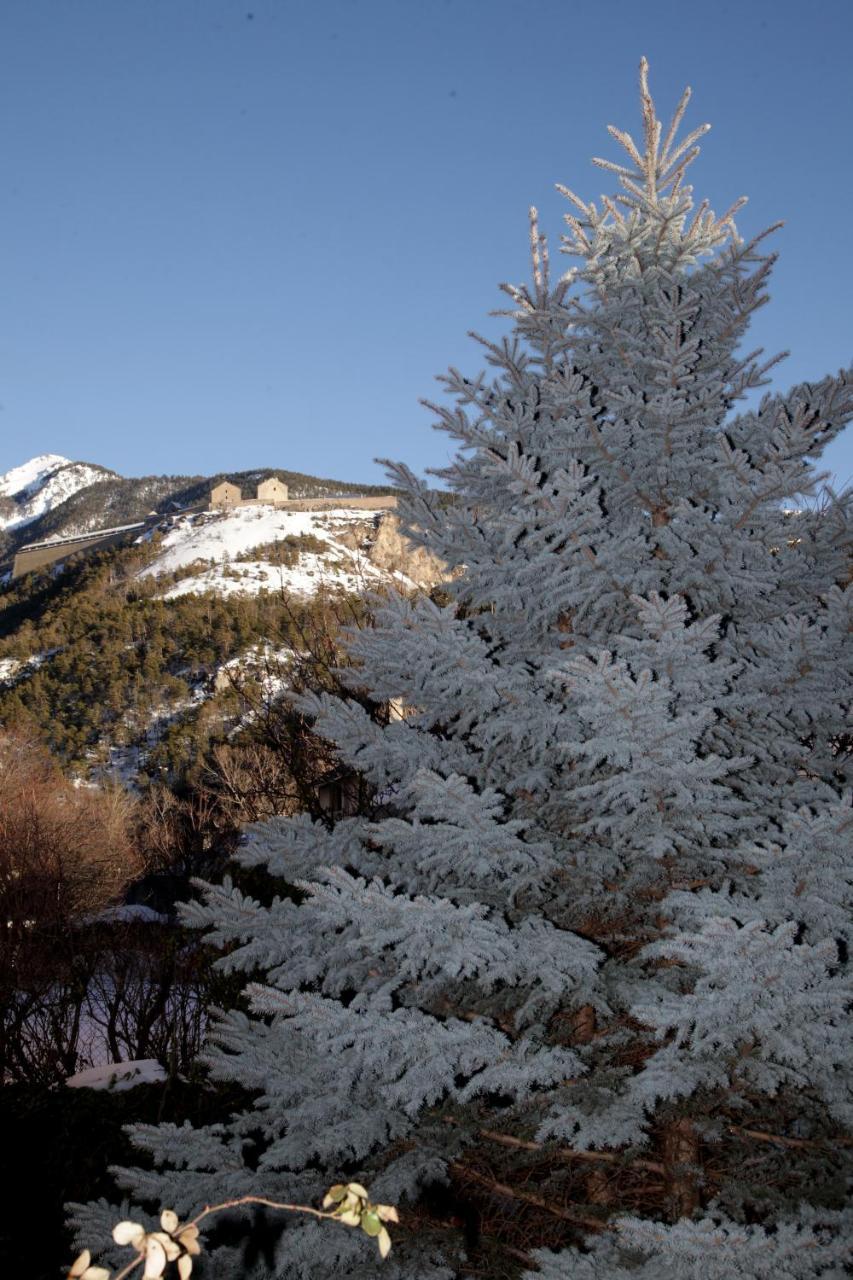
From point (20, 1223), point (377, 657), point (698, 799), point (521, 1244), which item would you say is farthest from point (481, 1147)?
point (20, 1223)

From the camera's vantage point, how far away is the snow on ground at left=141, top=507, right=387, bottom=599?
7388cm

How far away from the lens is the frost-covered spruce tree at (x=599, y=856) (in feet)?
9.43

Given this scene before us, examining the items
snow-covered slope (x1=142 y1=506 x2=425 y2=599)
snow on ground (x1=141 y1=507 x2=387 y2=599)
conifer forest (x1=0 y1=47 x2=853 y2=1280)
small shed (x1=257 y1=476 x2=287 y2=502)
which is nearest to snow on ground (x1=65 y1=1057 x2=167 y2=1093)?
conifer forest (x1=0 y1=47 x2=853 y2=1280)

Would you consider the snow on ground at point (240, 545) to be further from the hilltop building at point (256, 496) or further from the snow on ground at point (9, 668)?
the snow on ground at point (9, 668)

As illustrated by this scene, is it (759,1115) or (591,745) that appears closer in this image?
(591,745)

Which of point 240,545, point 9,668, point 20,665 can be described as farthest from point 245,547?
point 9,668

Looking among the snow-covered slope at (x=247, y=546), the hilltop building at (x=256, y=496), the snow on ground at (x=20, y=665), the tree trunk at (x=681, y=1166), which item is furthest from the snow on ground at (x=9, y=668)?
the tree trunk at (x=681, y=1166)

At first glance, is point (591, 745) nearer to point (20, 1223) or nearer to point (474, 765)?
point (474, 765)

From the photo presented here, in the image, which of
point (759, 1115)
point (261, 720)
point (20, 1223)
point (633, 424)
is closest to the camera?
point (759, 1115)

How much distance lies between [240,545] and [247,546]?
1035mm

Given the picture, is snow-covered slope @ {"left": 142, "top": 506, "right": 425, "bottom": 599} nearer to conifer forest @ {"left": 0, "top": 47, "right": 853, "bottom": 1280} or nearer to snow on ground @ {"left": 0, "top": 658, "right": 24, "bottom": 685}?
snow on ground @ {"left": 0, "top": 658, "right": 24, "bottom": 685}

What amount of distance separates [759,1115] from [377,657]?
2434 mm

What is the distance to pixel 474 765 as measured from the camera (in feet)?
13.9

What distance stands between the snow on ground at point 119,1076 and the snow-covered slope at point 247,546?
5637cm
